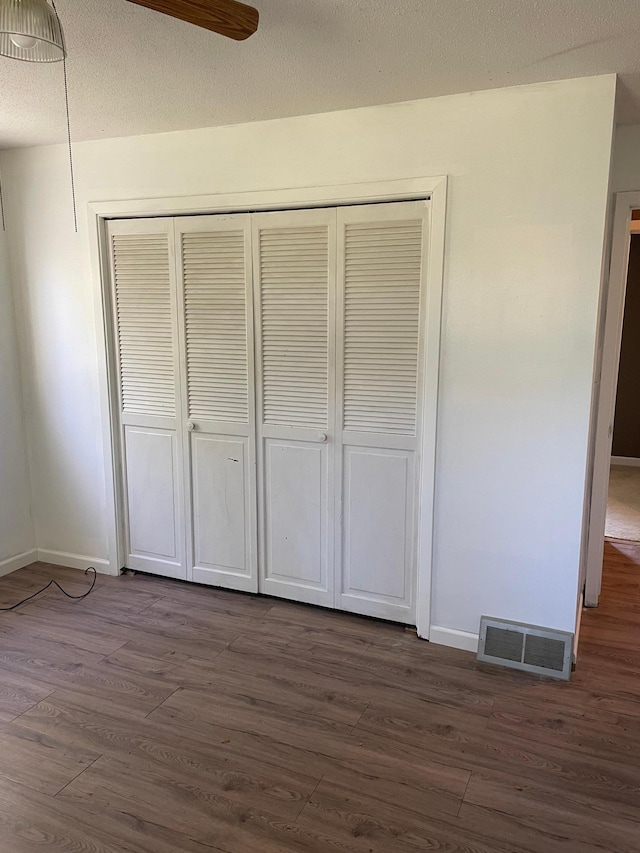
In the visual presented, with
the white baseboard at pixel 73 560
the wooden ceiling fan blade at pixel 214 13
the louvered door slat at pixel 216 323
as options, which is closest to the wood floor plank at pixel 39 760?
the white baseboard at pixel 73 560

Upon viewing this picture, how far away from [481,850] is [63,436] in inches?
115

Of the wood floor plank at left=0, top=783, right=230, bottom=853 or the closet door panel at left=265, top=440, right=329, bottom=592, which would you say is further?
the closet door panel at left=265, top=440, right=329, bottom=592

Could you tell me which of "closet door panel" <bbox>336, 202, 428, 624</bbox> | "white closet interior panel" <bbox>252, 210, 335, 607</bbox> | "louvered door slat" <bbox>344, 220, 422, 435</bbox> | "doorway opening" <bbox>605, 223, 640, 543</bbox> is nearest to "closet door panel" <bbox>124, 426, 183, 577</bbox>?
"white closet interior panel" <bbox>252, 210, 335, 607</bbox>

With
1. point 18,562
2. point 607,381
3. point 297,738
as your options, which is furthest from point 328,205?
point 18,562

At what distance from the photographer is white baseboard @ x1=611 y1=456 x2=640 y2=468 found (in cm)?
616

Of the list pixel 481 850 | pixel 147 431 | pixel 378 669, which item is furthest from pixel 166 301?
pixel 481 850

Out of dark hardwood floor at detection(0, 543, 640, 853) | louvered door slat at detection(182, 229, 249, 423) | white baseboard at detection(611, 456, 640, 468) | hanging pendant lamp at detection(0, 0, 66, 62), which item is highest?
hanging pendant lamp at detection(0, 0, 66, 62)

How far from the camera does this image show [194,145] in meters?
2.95

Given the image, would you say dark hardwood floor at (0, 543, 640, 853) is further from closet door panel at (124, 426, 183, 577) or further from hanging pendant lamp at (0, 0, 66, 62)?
hanging pendant lamp at (0, 0, 66, 62)

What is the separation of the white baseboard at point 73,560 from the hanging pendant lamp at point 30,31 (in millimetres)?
2772

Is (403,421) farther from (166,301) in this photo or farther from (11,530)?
(11,530)

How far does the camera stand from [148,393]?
333 cm

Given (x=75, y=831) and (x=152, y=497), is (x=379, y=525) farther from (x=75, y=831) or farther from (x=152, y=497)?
(x=75, y=831)

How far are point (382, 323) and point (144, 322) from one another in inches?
52.5
